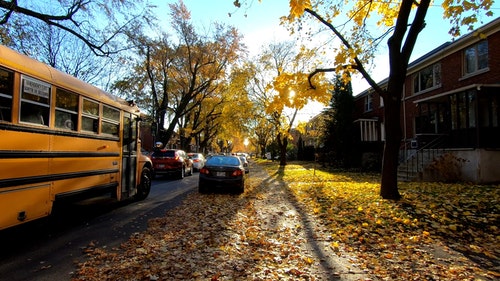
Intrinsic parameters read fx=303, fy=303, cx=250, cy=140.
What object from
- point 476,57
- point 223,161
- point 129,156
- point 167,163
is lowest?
point 167,163

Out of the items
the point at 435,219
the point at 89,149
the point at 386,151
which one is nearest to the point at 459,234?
the point at 435,219

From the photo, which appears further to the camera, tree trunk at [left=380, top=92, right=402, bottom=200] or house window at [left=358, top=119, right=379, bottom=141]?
house window at [left=358, top=119, right=379, bottom=141]

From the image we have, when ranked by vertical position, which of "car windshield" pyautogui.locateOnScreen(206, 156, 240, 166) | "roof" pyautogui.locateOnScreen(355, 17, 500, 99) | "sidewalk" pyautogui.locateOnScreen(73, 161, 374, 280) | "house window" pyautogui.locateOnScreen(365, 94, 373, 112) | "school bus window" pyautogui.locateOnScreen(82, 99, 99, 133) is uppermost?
"roof" pyautogui.locateOnScreen(355, 17, 500, 99)

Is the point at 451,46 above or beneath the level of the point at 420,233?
above

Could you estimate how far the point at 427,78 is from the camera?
2077cm

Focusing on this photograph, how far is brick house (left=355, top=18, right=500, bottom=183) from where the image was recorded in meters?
13.9

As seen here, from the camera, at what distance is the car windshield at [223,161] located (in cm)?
1213

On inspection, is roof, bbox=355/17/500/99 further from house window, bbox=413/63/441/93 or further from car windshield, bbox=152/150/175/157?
car windshield, bbox=152/150/175/157

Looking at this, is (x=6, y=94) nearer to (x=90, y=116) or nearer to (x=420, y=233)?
(x=90, y=116)

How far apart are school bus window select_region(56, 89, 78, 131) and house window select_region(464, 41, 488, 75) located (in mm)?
18435

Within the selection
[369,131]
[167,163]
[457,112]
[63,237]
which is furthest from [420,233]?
[369,131]

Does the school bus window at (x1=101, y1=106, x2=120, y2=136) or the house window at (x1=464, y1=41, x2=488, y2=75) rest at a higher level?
the house window at (x1=464, y1=41, x2=488, y2=75)

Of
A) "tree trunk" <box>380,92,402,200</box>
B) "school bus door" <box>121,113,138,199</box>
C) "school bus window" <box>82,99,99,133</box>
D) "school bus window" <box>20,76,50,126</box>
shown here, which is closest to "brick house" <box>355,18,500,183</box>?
"tree trunk" <box>380,92,402,200</box>

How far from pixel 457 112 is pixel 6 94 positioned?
18.2 metres
